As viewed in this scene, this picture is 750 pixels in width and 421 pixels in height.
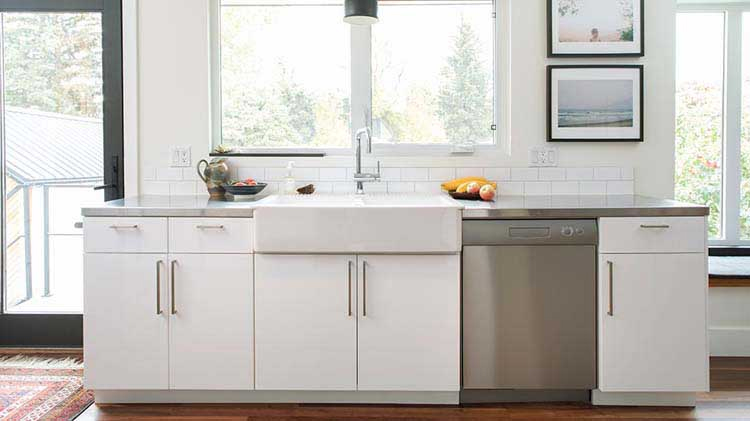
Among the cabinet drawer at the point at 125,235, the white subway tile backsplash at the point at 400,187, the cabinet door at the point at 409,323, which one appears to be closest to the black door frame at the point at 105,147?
the cabinet drawer at the point at 125,235

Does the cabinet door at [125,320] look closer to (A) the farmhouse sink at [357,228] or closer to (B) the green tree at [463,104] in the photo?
(A) the farmhouse sink at [357,228]

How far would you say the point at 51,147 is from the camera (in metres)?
3.49

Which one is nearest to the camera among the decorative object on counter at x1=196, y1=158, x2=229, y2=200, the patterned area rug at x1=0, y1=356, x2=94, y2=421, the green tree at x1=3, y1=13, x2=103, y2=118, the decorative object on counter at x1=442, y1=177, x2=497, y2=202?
the patterned area rug at x1=0, y1=356, x2=94, y2=421

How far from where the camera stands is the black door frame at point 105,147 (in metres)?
3.40

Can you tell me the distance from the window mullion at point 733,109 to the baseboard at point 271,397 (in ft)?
7.89

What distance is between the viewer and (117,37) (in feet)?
11.1

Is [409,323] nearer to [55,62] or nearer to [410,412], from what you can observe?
[410,412]

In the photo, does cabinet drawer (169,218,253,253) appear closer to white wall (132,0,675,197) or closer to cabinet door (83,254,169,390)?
cabinet door (83,254,169,390)

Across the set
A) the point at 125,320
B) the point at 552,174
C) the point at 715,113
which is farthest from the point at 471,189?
the point at 715,113

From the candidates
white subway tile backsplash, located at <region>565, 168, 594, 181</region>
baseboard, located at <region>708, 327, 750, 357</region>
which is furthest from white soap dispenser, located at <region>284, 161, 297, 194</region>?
baseboard, located at <region>708, 327, 750, 357</region>

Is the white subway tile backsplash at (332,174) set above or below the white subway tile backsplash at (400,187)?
above

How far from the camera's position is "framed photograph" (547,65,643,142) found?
3.29 m

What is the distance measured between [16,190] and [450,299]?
255 cm

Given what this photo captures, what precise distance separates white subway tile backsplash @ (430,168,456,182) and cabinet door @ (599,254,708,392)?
0.96m
